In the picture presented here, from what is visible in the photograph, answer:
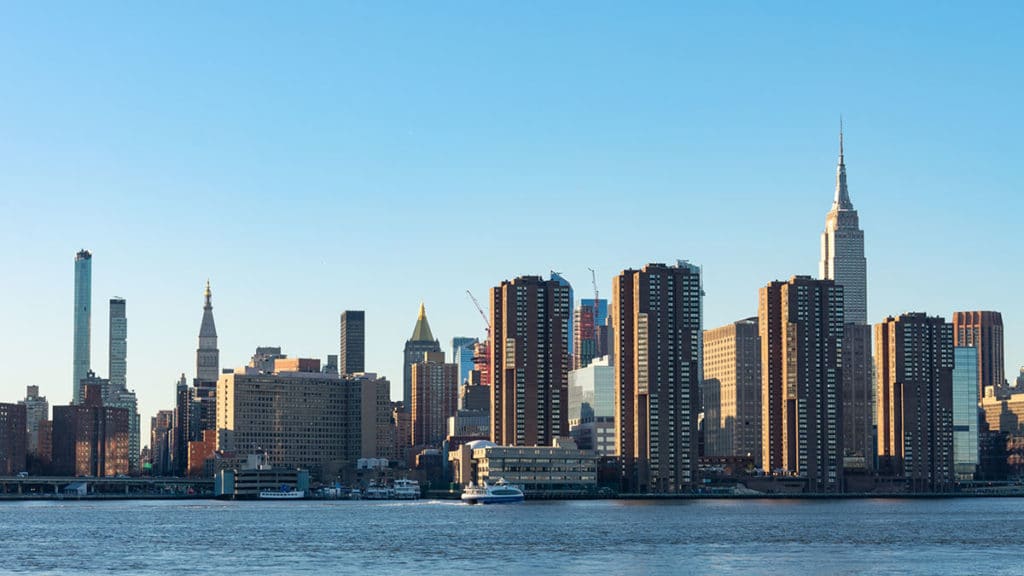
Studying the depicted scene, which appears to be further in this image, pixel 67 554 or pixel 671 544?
pixel 671 544

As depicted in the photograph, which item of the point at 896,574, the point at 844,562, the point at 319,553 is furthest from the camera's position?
the point at 319,553

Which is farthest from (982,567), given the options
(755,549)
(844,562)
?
(755,549)

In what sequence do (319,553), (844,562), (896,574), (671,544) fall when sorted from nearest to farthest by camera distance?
1. (896,574)
2. (844,562)
3. (319,553)
4. (671,544)

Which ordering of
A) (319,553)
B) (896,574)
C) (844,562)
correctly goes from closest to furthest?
(896,574) → (844,562) → (319,553)

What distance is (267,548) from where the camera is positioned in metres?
191

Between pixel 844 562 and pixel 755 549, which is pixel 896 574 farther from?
pixel 755 549

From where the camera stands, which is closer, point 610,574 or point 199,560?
point 610,574

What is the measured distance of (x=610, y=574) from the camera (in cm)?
15450

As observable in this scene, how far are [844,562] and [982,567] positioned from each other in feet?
41.2

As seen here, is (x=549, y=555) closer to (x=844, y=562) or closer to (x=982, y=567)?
(x=844, y=562)

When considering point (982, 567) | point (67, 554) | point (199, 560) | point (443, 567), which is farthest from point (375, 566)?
point (982, 567)

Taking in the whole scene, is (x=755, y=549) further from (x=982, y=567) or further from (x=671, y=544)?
(x=982, y=567)

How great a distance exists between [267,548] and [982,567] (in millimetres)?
74538

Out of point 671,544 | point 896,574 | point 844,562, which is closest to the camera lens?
point 896,574
